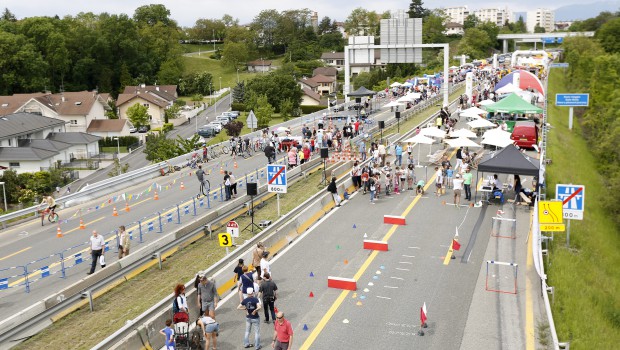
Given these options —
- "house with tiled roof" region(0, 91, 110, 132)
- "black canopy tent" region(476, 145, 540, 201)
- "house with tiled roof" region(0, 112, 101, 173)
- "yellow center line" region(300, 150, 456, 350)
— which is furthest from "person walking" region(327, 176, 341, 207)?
"house with tiled roof" region(0, 91, 110, 132)

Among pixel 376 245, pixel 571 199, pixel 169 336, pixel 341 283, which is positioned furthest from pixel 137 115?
pixel 169 336

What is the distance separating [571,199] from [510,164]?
4.80m

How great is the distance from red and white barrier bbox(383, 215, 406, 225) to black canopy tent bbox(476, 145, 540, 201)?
431 centimetres

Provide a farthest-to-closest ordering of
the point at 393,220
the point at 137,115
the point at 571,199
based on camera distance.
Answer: the point at 137,115 → the point at 393,220 → the point at 571,199

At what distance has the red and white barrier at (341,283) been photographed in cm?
1628

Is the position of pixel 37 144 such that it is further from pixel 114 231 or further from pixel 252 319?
pixel 252 319

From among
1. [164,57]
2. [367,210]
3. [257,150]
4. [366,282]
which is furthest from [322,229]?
[164,57]

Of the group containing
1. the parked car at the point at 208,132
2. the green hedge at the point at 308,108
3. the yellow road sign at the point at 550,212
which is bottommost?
the parked car at the point at 208,132

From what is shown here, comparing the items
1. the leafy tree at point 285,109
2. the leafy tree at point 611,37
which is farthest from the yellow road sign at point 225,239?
the leafy tree at point 611,37

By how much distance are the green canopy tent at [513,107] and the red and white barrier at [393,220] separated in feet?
67.8

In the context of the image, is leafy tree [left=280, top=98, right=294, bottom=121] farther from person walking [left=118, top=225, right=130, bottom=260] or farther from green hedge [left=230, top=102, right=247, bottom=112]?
person walking [left=118, top=225, right=130, bottom=260]

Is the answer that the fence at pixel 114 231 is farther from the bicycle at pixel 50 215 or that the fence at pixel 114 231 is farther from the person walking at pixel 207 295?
the person walking at pixel 207 295

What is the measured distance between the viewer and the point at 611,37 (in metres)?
137

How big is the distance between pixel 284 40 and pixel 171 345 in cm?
17738
